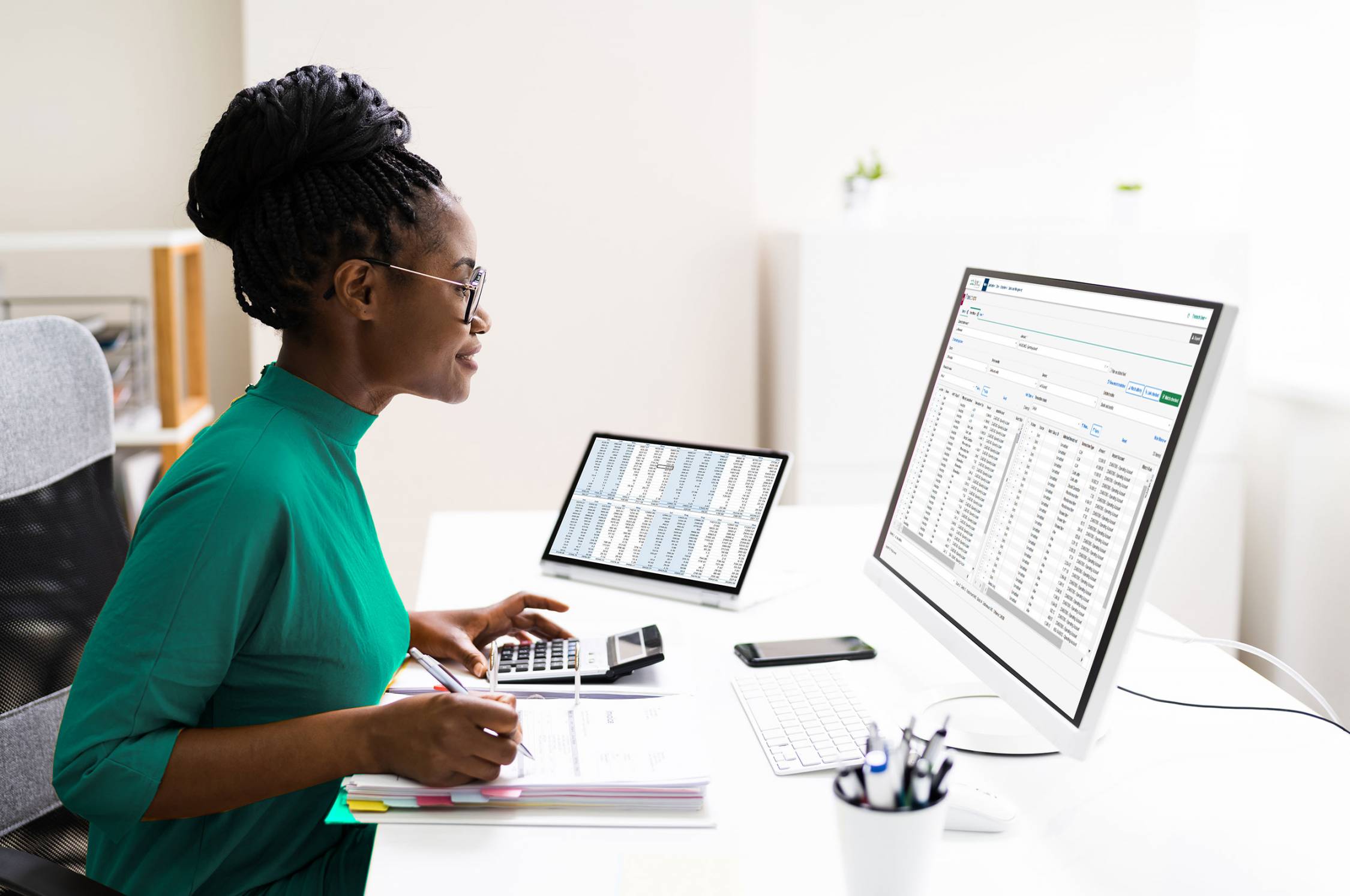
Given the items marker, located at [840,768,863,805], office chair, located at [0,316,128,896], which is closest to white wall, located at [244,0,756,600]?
office chair, located at [0,316,128,896]

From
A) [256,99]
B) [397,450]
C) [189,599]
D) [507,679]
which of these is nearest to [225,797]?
[189,599]

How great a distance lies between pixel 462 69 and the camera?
2.78m

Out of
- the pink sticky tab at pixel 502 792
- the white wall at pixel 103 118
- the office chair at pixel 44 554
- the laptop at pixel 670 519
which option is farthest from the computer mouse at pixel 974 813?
the white wall at pixel 103 118

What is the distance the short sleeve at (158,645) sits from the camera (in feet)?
2.96

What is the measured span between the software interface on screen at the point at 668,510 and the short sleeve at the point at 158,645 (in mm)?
719

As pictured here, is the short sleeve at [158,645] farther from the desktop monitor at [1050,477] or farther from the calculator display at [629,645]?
the desktop monitor at [1050,477]

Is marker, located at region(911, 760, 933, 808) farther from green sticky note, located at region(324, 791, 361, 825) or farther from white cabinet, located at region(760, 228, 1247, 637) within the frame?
white cabinet, located at region(760, 228, 1247, 637)

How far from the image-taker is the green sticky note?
1.03 m

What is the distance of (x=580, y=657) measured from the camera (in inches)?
50.3

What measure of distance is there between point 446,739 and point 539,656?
0.34 m

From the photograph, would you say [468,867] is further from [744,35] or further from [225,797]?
[744,35]

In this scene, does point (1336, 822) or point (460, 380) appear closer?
point (1336, 822)

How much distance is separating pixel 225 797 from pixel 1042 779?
2.36ft

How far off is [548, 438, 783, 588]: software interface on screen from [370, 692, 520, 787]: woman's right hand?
619 millimetres
